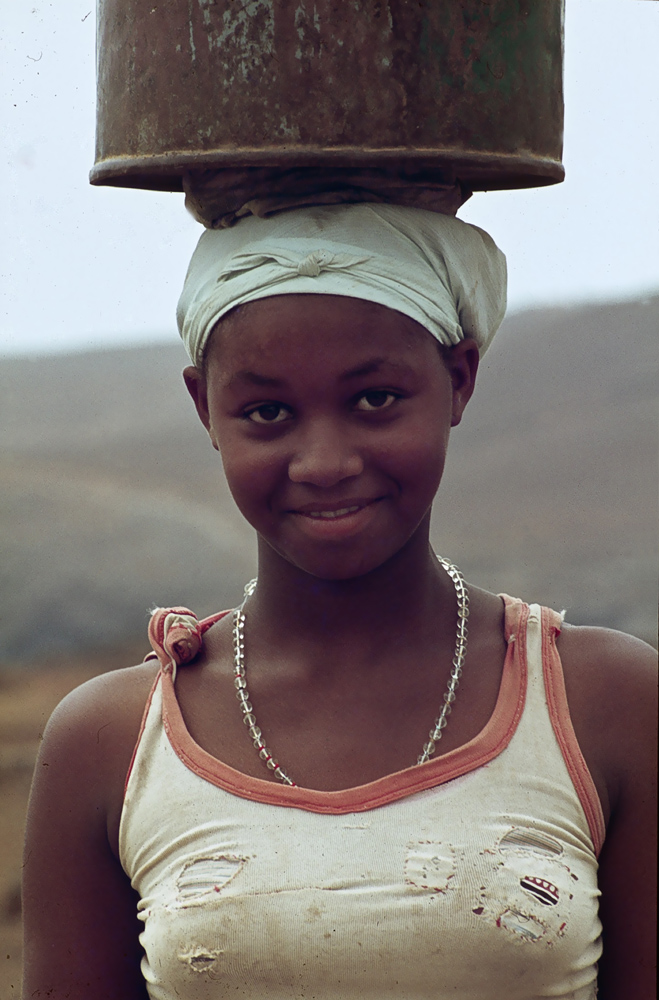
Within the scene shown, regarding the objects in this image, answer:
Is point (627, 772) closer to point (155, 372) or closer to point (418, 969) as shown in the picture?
point (418, 969)

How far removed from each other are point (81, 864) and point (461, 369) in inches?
36.6

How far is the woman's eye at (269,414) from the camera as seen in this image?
1.51 m

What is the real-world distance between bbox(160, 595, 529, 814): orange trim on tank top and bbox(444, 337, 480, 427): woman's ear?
0.39 metres

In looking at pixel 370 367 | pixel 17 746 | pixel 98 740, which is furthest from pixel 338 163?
pixel 17 746

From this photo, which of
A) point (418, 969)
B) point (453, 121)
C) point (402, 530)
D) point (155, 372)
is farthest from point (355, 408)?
point (155, 372)

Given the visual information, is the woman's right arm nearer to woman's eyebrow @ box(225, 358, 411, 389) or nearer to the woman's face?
the woman's face

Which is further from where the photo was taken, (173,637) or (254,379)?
(173,637)

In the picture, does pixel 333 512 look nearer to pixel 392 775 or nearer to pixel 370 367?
pixel 370 367

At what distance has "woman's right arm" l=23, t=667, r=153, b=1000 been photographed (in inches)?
66.0

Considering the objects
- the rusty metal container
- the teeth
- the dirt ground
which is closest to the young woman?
the teeth

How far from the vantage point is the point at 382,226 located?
153cm

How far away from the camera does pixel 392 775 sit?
1521 mm

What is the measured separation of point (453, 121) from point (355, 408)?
0.39 metres

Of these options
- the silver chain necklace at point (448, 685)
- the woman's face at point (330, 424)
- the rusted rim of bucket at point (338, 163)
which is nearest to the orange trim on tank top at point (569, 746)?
the silver chain necklace at point (448, 685)
